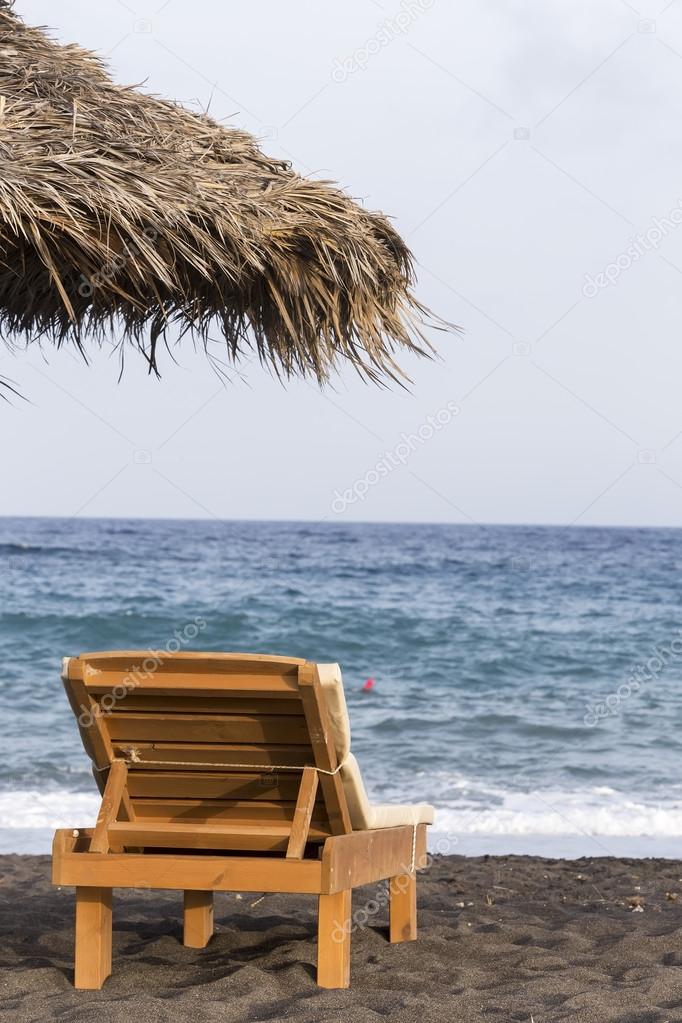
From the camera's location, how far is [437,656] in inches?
574

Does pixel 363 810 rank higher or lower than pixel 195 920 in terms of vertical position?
higher

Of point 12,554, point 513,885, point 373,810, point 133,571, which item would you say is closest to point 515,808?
point 513,885

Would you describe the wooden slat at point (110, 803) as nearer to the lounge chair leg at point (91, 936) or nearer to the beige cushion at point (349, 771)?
the lounge chair leg at point (91, 936)

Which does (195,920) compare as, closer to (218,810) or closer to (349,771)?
(218,810)

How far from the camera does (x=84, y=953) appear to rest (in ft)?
10.3

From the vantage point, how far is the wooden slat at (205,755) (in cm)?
312

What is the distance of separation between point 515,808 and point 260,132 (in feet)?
17.7

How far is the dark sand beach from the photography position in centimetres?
290

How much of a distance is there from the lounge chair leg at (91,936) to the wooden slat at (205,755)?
0.37 meters

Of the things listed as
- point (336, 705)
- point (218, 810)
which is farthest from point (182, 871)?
point (336, 705)

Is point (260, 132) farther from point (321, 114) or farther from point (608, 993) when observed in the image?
point (608, 993)

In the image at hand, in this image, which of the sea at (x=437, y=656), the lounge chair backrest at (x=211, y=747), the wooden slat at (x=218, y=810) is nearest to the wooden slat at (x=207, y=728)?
the lounge chair backrest at (x=211, y=747)

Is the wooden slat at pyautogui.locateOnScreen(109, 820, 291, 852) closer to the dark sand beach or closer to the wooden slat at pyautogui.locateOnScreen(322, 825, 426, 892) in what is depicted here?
the wooden slat at pyautogui.locateOnScreen(322, 825, 426, 892)

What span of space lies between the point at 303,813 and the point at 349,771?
0.56 ft
